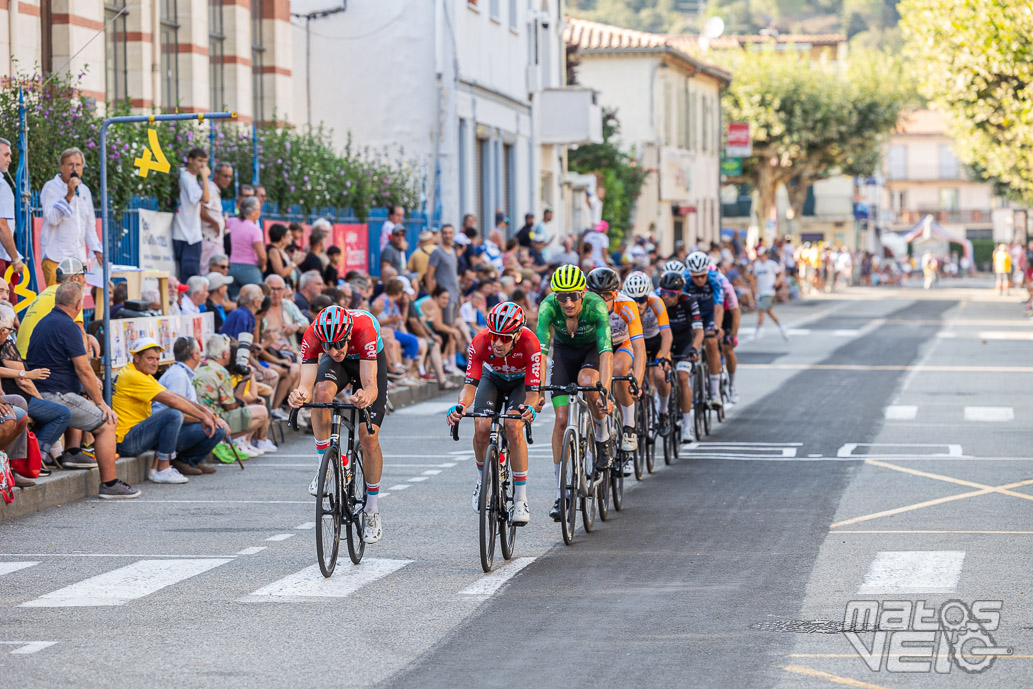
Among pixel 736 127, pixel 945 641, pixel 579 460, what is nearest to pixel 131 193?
pixel 579 460

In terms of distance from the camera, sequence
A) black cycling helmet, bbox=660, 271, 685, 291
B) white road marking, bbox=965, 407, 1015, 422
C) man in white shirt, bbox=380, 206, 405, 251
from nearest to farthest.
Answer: black cycling helmet, bbox=660, 271, 685, 291 < white road marking, bbox=965, 407, 1015, 422 < man in white shirt, bbox=380, 206, 405, 251

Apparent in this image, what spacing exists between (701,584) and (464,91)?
2548cm

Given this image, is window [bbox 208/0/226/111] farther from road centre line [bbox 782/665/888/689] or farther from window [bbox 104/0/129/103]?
road centre line [bbox 782/665/888/689]

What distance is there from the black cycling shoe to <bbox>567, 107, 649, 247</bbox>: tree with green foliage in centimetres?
3584

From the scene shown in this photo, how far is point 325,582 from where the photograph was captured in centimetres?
948

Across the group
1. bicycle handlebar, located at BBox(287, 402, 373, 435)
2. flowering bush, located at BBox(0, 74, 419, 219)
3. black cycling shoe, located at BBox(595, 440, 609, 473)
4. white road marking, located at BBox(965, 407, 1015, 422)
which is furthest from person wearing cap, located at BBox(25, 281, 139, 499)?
white road marking, located at BBox(965, 407, 1015, 422)

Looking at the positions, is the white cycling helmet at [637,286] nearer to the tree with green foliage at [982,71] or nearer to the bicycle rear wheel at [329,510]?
the bicycle rear wheel at [329,510]

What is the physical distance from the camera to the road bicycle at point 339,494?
9.59 meters

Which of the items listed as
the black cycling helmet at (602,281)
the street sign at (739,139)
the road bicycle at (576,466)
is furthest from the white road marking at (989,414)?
the street sign at (739,139)

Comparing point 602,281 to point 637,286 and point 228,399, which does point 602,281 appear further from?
point 228,399

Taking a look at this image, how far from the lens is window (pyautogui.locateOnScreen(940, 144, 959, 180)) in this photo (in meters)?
125

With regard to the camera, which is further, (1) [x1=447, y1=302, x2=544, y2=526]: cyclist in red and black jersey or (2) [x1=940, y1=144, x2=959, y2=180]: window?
(2) [x1=940, y1=144, x2=959, y2=180]: window

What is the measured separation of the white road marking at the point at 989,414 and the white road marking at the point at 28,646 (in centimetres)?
1271

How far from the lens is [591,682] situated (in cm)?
700
